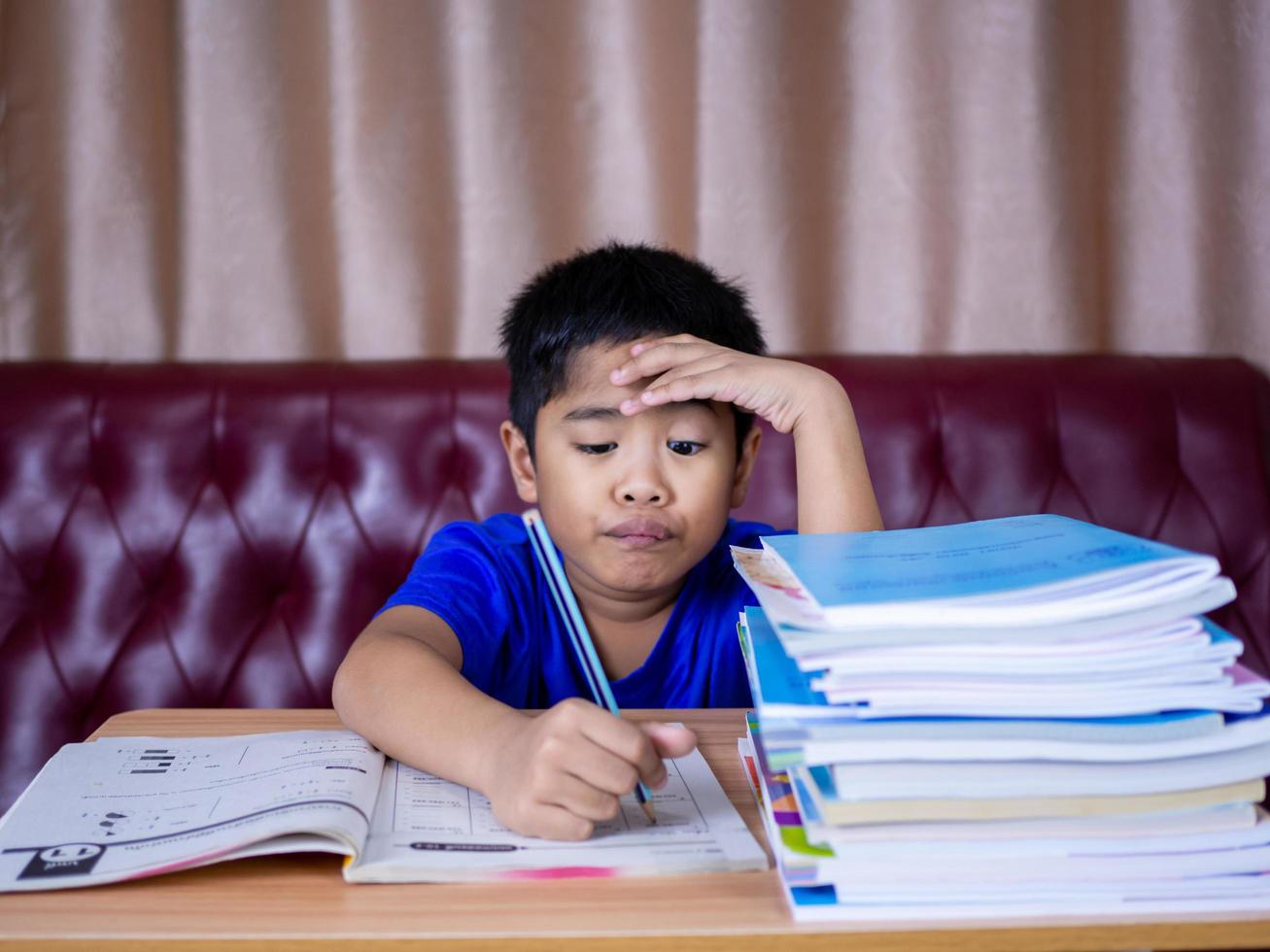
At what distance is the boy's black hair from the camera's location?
1120 mm

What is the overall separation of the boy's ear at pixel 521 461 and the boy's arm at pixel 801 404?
9.2 inches

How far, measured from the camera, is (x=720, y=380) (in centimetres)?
100

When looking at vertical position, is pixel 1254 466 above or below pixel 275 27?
below

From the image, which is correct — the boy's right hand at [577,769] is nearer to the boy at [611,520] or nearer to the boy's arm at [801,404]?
the boy at [611,520]

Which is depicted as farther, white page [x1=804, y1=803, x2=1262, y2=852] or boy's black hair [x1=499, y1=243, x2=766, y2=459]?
boy's black hair [x1=499, y1=243, x2=766, y2=459]

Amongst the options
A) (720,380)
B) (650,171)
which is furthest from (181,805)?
(650,171)

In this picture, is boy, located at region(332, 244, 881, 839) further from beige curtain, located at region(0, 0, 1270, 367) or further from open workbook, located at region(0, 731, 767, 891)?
beige curtain, located at region(0, 0, 1270, 367)

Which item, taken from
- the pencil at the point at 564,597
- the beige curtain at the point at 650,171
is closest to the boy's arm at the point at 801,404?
the pencil at the point at 564,597

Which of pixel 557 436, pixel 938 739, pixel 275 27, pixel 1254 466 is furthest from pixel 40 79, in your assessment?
pixel 1254 466

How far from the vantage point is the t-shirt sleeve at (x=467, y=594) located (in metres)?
1.04

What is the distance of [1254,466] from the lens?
62.3 inches

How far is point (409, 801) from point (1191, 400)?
4.45 ft

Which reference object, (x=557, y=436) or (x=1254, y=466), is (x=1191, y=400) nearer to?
(x=1254, y=466)

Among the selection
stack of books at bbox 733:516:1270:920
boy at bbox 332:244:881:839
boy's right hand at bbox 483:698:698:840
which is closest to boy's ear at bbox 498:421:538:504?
boy at bbox 332:244:881:839
